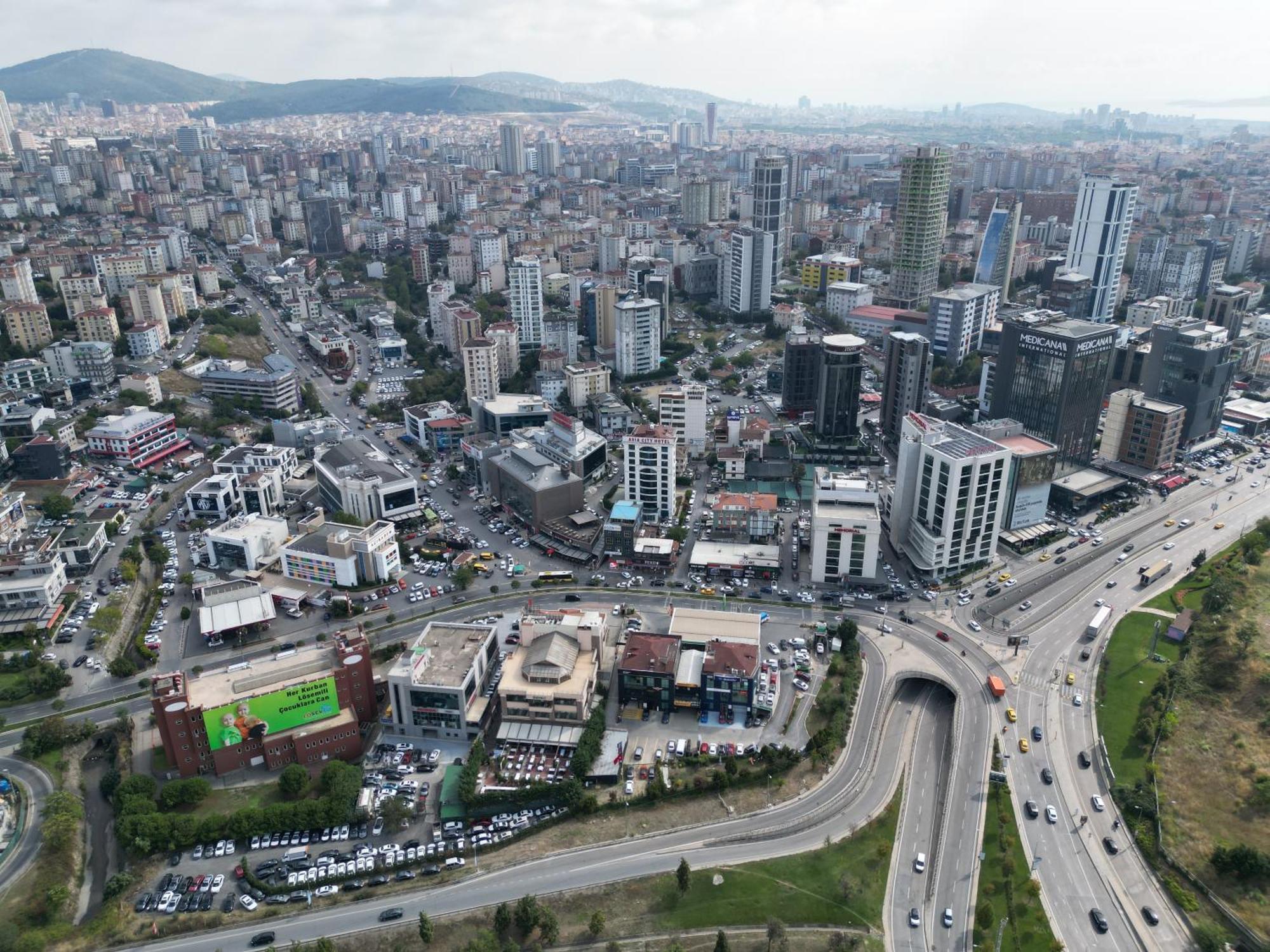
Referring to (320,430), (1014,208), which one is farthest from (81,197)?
(1014,208)

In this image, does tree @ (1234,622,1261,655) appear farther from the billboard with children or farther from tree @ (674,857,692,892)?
the billboard with children

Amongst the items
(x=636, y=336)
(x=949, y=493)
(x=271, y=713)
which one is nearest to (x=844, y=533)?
(x=949, y=493)

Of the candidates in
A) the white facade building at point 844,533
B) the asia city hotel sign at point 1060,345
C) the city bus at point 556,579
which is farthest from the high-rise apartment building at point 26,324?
the asia city hotel sign at point 1060,345

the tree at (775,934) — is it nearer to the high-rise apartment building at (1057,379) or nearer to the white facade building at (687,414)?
the white facade building at (687,414)

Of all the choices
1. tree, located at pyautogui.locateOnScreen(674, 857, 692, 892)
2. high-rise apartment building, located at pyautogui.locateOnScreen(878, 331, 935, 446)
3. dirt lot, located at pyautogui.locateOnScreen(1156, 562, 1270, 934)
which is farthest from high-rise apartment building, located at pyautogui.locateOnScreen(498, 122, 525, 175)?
tree, located at pyautogui.locateOnScreen(674, 857, 692, 892)

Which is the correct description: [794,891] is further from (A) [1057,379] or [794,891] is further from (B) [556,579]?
(A) [1057,379]
